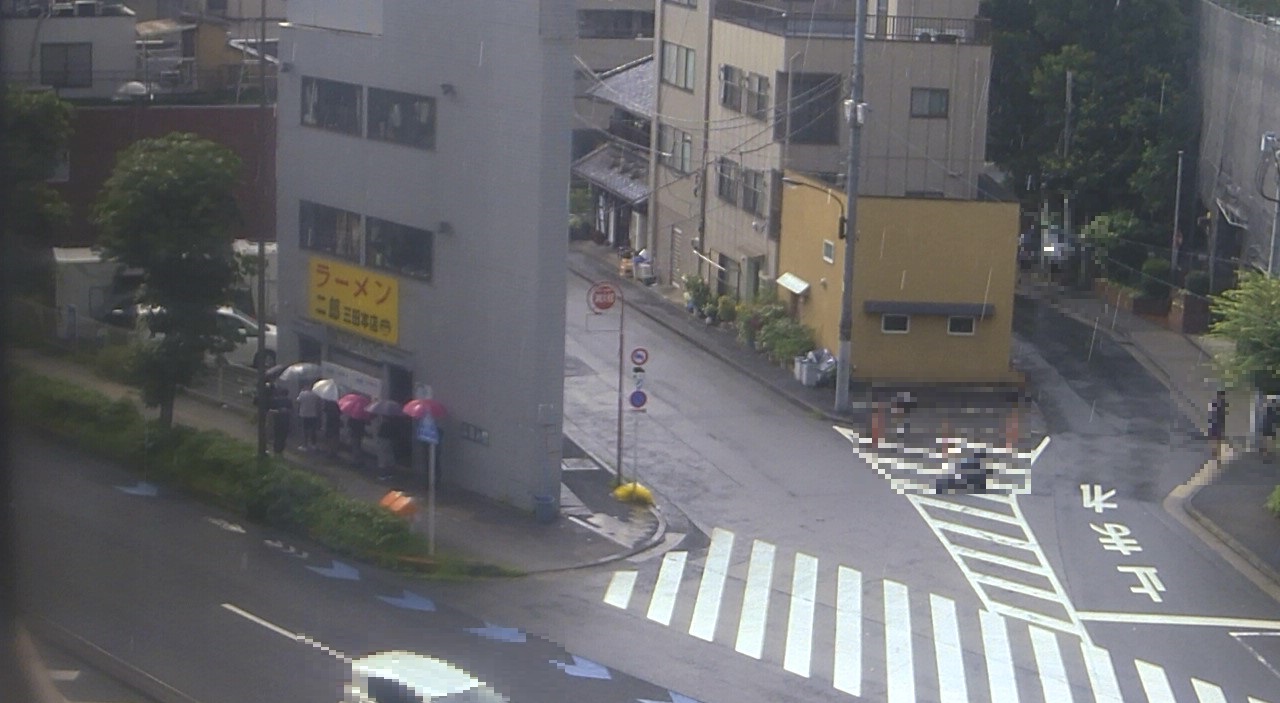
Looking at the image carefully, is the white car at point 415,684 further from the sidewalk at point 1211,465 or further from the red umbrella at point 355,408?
the sidewalk at point 1211,465

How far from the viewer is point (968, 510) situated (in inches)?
666

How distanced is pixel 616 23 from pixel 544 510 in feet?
83.2

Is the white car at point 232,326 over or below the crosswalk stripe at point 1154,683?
over

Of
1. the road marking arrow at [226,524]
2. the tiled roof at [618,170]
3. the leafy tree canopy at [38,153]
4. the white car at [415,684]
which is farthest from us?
the tiled roof at [618,170]

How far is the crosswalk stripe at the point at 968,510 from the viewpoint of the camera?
1667 centimetres

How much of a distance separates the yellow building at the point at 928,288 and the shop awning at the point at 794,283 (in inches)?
30.7

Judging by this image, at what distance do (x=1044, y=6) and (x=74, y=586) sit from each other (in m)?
23.1

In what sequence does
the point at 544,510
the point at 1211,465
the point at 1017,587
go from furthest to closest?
the point at 1211,465 < the point at 544,510 < the point at 1017,587

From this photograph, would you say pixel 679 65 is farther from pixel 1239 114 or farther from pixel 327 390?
pixel 327 390

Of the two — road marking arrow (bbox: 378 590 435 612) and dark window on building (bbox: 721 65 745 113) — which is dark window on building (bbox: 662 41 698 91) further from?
road marking arrow (bbox: 378 590 435 612)

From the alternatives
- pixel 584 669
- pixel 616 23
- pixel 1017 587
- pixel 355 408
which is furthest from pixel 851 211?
pixel 616 23

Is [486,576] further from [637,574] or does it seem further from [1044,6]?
[1044,6]

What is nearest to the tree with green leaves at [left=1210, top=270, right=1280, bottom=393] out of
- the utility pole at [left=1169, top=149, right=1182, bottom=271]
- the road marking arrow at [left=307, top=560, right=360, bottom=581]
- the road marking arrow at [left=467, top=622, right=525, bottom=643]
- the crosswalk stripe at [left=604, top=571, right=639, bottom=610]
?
the crosswalk stripe at [left=604, top=571, right=639, bottom=610]

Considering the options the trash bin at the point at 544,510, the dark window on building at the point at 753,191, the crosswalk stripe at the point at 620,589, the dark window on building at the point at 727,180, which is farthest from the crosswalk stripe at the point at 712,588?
the dark window on building at the point at 727,180
